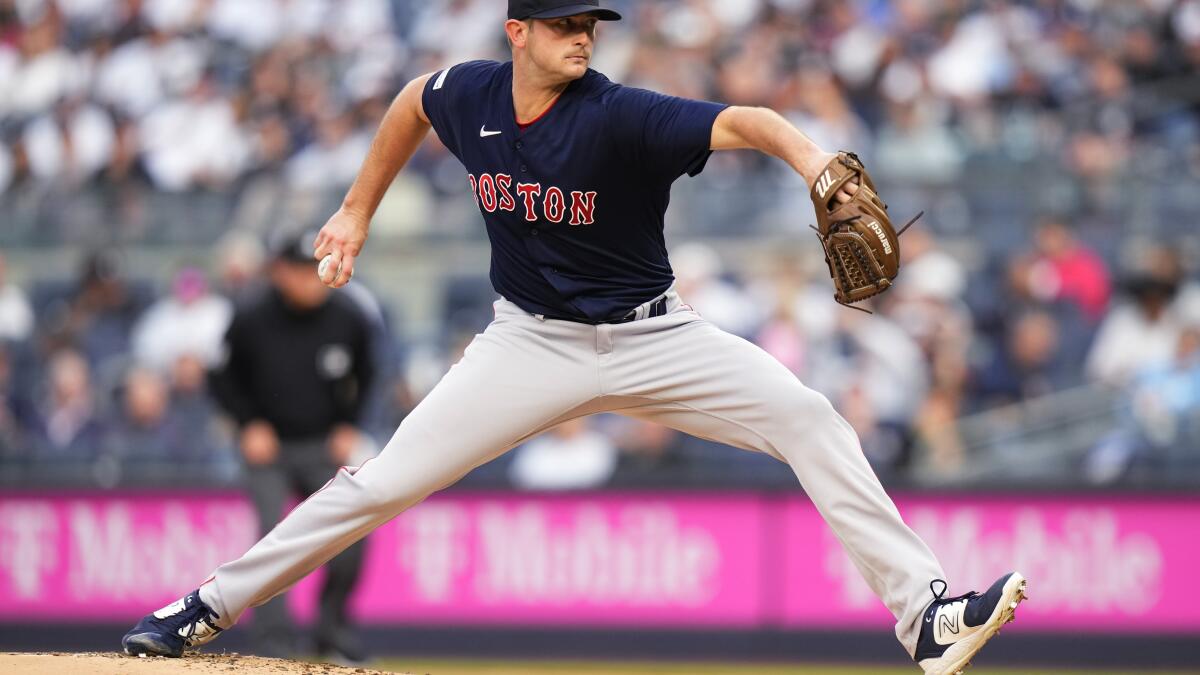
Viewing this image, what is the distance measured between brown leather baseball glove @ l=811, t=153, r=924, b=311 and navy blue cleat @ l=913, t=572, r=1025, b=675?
0.94m

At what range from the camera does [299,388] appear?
8.62 m

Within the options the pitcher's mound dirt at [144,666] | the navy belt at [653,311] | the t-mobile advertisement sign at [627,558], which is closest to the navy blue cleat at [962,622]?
the navy belt at [653,311]

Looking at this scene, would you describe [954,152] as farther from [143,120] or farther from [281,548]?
[281,548]

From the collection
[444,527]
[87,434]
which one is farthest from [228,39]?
[444,527]

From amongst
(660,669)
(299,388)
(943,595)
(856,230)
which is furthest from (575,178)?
(660,669)

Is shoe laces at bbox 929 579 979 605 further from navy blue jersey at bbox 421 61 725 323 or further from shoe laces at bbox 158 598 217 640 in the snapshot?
shoe laces at bbox 158 598 217 640

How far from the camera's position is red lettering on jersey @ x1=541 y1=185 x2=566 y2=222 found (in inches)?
194

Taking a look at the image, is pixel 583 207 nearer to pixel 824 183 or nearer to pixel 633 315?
pixel 633 315

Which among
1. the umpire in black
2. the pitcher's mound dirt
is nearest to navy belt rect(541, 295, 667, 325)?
the pitcher's mound dirt

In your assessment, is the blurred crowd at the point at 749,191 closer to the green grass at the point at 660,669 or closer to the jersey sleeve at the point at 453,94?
the green grass at the point at 660,669

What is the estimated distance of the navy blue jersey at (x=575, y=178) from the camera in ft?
15.6

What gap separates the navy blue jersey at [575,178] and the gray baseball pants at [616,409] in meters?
0.12

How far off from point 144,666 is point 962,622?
249 cm

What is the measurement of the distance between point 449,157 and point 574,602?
4469mm
